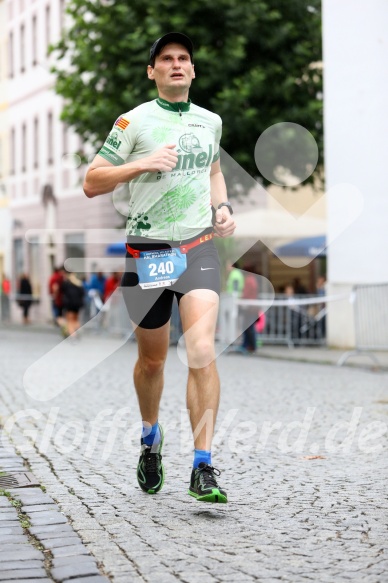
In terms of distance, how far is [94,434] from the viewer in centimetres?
859

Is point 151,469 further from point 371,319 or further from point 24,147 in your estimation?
point 24,147

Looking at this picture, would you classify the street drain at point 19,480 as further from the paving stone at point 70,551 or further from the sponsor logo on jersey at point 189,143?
the sponsor logo on jersey at point 189,143

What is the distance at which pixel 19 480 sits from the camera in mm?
6324

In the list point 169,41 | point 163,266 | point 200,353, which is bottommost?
point 200,353

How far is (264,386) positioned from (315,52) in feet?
44.6

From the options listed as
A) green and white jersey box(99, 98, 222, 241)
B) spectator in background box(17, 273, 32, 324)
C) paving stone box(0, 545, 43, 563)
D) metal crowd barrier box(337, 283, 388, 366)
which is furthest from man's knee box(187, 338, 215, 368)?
spectator in background box(17, 273, 32, 324)

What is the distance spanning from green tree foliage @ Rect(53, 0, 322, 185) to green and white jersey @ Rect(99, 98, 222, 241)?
18.1 m

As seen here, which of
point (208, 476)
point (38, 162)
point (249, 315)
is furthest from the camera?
point (38, 162)

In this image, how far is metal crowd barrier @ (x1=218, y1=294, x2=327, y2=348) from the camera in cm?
2138

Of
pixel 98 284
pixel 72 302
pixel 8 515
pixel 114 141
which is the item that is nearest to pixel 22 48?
pixel 98 284

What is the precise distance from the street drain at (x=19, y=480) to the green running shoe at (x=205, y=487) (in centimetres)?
115

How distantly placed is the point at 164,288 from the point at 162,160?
0.63 metres

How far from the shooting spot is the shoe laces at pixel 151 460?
19.4ft

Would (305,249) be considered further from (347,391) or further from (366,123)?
(347,391)
